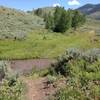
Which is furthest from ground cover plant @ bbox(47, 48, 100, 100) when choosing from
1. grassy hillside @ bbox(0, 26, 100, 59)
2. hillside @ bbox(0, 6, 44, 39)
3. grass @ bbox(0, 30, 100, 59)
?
hillside @ bbox(0, 6, 44, 39)

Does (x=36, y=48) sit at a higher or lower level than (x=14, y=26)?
higher

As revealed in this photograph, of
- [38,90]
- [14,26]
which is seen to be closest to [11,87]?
[38,90]

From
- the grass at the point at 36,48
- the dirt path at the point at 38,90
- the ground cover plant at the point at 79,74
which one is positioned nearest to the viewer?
the ground cover plant at the point at 79,74

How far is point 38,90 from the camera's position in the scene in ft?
52.4

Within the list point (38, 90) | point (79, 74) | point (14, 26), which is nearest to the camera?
point (38, 90)

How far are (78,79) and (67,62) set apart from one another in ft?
11.5

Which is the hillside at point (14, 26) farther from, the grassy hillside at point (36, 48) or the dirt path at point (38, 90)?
the dirt path at point (38, 90)

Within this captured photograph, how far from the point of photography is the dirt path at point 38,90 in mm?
14971

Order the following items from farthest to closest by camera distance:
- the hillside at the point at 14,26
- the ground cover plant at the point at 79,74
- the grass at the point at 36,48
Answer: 1. the hillside at the point at 14,26
2. the grass at the point at 36,48
3. the ground cover plant at the point at 79,74

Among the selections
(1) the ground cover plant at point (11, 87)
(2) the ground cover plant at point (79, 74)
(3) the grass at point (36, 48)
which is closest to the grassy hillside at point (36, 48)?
(3) the grass at point (36, 48)

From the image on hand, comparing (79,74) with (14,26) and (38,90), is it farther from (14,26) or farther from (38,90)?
(14,26)

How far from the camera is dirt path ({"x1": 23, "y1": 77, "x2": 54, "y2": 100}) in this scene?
1497 cm

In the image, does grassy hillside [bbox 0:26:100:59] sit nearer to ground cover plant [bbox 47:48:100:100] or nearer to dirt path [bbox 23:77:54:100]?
ground cover plant [bbox 47:48:100:100]

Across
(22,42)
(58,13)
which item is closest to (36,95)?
(22,42)
